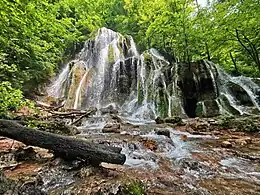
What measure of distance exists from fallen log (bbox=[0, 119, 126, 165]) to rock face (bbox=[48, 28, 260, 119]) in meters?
9.74

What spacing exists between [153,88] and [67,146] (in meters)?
11.1

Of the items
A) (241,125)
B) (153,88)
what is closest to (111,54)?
(153,88)

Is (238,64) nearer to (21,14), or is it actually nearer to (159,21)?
(159,21)

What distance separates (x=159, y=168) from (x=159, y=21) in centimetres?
1274

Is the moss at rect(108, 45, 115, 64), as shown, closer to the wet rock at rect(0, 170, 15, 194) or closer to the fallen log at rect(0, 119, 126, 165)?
the fallen log at rect(0, 119, 126, 165)

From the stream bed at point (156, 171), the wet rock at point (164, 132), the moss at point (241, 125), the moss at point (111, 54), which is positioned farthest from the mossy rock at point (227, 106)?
the moss at point (111, 54)

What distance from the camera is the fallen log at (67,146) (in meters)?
3.42

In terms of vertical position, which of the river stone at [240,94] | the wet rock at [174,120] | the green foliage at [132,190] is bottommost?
the green foliage at [132,190]

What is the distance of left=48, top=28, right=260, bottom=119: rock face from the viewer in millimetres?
13008

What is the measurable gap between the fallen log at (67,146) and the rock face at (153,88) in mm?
9737

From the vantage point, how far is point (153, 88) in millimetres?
14141

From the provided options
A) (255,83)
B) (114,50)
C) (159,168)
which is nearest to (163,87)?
(255,83)

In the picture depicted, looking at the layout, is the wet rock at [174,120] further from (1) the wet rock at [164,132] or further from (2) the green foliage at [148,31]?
(2) the green foliage at [148,31]

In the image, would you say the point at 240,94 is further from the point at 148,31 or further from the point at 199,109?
the point at 148,31
